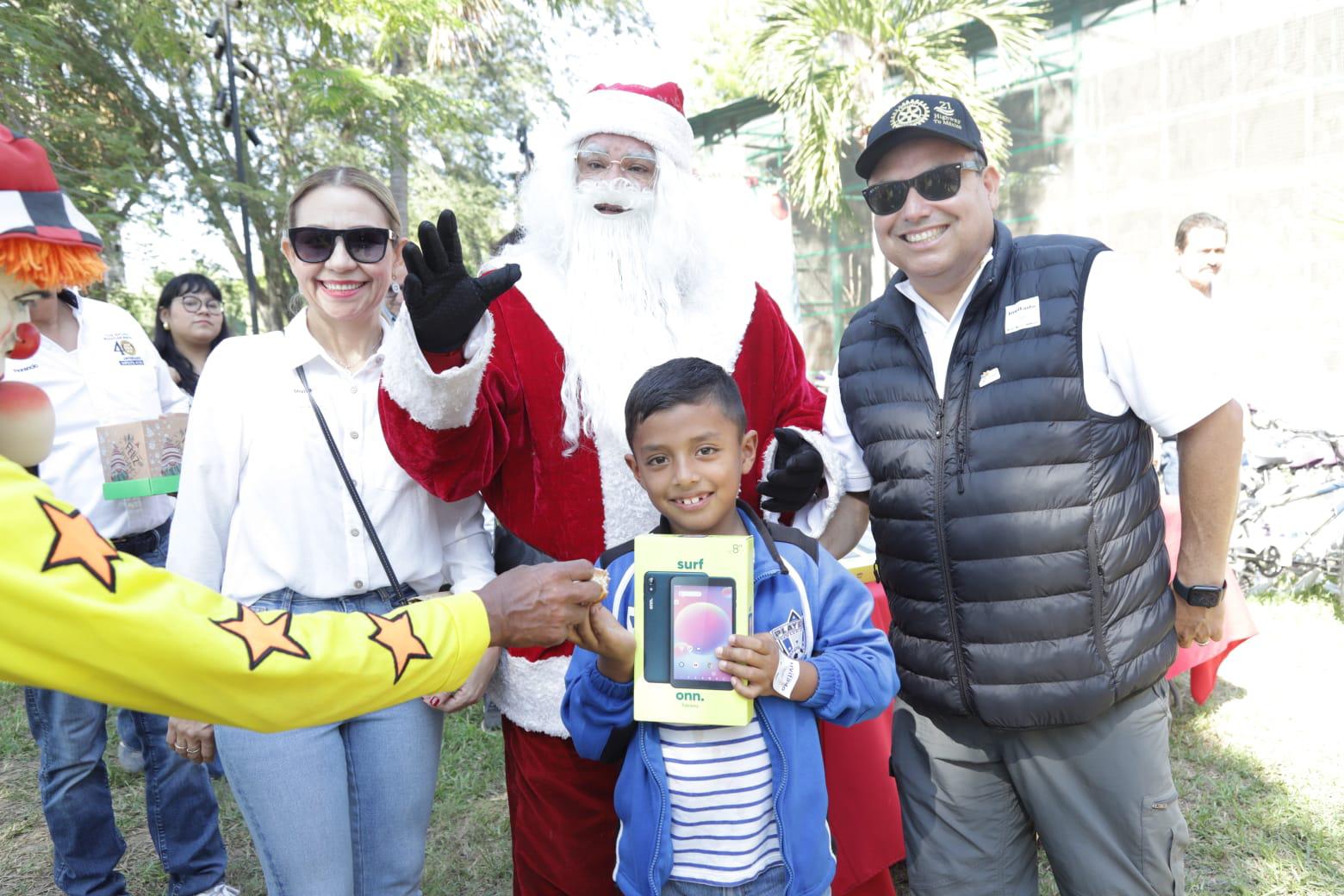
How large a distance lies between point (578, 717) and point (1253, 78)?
631 inches

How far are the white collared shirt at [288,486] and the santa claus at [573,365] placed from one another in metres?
0.14

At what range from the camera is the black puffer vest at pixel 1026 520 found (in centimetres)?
198

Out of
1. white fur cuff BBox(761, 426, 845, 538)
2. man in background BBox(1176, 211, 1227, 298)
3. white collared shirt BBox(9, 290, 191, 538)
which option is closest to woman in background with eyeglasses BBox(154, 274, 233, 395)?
white collared shirt BBox(9, 290, 191, 538)

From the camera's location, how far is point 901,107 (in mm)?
2156

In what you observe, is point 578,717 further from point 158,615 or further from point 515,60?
point 515,60

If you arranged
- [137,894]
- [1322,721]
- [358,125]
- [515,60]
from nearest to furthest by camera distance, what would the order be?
[137,894]
[1322,721]
[358,125]
[515,60]

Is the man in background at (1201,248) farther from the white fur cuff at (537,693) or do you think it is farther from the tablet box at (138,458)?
the tablet box at (138,458)

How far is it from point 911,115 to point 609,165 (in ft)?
2.84

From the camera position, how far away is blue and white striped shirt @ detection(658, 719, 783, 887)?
5.78ft

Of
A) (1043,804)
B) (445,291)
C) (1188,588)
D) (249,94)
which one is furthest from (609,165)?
(249,94)

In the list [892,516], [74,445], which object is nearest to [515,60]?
[74,445]

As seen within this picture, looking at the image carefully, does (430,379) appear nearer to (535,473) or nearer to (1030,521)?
(535,473)

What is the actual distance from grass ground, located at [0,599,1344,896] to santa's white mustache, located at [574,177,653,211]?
8.27 ft

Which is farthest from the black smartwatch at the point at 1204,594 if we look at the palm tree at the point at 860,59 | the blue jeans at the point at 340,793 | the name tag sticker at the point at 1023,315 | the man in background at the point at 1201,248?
the palm tree at the point at 860,59
